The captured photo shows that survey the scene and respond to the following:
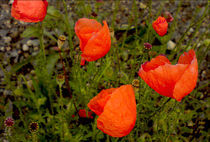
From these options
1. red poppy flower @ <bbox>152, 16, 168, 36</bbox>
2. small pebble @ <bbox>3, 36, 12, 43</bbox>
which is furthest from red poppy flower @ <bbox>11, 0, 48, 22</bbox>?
small pebble @ <bbox>3, 36, 12, 43</bbox>

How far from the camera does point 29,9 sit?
0.70 m

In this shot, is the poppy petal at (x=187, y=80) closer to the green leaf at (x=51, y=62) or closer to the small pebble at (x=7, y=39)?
the green leaf at (x=51, y=62)

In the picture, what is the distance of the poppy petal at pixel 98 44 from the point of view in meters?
0.66

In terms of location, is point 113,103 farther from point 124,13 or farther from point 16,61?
point 124,13

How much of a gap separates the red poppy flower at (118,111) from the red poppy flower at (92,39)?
0.48 feet

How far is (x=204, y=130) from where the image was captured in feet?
4.50

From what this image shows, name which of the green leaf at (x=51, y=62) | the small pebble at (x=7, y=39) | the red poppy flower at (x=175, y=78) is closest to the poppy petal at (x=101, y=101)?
the red poppy flower at (x=175, y=78)

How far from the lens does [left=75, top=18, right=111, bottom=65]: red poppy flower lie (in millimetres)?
667

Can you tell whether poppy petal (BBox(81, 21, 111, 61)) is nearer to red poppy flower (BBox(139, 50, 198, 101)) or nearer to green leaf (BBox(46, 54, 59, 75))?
red poppy flower (BBox(139, 50, 198, 101))

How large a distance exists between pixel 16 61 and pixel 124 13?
40.2 inches

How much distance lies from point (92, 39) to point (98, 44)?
0.03 meters

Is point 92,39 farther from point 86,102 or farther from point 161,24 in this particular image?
point 86,102

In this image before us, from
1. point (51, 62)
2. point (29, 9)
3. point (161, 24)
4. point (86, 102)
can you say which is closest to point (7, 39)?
point (51, 62)

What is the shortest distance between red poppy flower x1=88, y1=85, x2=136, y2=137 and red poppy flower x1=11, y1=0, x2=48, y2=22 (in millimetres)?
336
